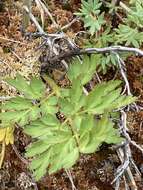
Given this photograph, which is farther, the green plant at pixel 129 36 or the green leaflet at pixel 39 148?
the green plant at pixel 129 36

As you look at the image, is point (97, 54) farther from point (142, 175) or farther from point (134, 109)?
point (142, 175)

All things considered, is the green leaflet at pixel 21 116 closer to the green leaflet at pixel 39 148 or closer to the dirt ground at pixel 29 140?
the green leaflet at pixel 39 148

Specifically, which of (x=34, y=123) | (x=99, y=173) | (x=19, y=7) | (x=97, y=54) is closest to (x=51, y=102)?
(x=34, y=123)

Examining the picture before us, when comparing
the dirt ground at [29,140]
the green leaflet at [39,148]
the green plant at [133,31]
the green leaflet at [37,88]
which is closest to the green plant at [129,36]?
the green plant at [133,31]

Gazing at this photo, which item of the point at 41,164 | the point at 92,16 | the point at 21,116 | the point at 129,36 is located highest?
the point at 92,16

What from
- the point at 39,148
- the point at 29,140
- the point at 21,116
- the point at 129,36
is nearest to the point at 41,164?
the point at 39,148

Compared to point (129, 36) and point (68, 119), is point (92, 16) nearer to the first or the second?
point (129, 36)

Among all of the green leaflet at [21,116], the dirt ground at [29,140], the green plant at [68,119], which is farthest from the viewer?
the dirt ground at [29,140]
